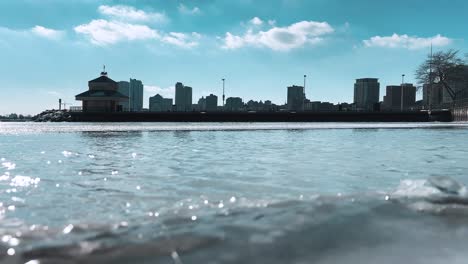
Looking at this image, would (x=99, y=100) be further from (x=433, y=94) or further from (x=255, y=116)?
(x=433, y=94)

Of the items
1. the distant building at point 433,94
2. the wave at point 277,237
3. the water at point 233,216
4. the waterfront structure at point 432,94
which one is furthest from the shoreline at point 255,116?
the wave at point 277,237

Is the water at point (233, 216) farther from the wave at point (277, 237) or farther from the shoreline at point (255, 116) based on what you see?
the shoreline at point (255, 116)

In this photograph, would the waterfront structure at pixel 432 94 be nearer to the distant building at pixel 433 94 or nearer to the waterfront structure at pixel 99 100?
the distant building at pixel 433 94

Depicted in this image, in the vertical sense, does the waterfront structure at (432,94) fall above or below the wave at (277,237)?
above

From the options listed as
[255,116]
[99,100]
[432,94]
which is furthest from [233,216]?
[432,94]

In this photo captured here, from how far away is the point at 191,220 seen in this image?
4230 millimetres

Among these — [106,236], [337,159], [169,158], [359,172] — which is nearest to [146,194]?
[106,236]

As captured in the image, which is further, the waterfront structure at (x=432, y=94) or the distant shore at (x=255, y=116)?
the waterfront structure at (x=432, y=94)

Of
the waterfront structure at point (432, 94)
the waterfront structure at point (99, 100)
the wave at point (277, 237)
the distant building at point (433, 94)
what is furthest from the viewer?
the waterfront structure at point (99, 100)

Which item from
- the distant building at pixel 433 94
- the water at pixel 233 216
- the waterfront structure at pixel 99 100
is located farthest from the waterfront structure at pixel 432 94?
the water at pixel 233 216

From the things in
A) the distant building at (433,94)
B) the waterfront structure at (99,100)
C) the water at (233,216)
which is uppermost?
the distant building at (433,94)

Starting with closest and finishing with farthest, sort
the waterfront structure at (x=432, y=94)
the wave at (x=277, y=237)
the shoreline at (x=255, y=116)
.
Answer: the wave at (x=277, y=237) < the shoreline at (x=255, y=116) < the waterfront structure at (x=432, y=94)

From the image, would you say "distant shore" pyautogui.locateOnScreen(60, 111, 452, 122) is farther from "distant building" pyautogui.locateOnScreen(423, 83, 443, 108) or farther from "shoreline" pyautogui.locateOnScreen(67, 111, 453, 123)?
"distant building" pyautogui.locateOnScreen(423, 83, 443, 108)

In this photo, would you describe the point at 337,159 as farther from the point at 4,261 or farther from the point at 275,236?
the point at 4,261
